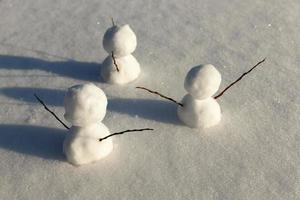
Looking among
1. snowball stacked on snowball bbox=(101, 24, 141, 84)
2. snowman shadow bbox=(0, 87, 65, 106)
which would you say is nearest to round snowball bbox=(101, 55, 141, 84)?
snowball stacked on snowball bbox=(101, 24, 141, 84)

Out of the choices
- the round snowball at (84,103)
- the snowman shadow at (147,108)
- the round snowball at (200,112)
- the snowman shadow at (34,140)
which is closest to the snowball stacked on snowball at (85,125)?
the round snowball at (84,103)

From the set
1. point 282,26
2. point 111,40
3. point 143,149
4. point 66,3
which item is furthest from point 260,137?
point 66,3

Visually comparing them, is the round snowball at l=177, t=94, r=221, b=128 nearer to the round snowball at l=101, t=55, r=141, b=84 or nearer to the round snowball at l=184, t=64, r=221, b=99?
the round snowball at l=184, t=64, r=221, b=99

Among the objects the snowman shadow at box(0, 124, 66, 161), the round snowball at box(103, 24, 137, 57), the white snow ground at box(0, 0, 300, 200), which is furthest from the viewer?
the round snowball at box(103, 24, 137, 57)

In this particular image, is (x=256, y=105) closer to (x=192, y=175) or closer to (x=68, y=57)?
(x=192, y=175)

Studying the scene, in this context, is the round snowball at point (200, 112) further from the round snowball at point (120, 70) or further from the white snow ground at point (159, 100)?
the round snowball at point (120, 70)

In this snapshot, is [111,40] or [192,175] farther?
[111,40]

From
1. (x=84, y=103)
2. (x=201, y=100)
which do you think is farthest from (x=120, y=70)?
(x=84, y=103)

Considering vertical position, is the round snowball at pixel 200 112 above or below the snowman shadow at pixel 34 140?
above
